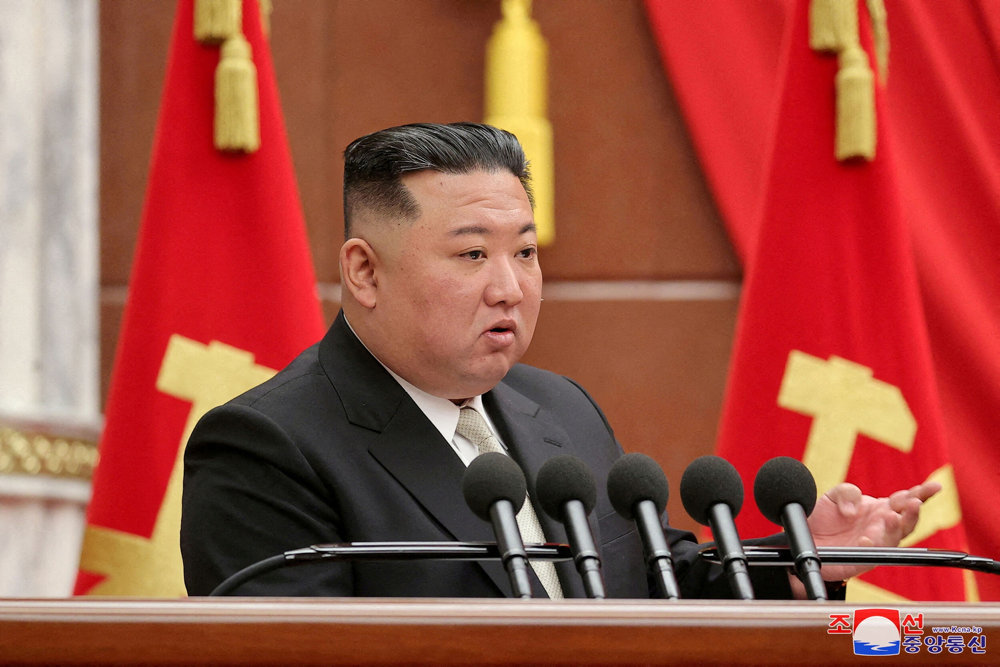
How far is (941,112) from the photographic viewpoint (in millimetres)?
3125

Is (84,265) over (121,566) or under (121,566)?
over

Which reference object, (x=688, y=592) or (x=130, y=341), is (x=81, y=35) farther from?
(x=688, y=592)

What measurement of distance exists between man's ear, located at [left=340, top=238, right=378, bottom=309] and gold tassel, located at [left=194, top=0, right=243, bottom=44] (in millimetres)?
1234

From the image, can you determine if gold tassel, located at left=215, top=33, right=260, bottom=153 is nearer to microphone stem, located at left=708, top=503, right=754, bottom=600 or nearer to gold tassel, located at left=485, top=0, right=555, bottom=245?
gold tassel, located at left=485, top=0, right=555, bottom=245

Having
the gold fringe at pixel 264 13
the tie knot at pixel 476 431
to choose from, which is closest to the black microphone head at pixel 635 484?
the tie knot at pixel 476 431

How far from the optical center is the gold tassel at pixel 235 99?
2.79 metres

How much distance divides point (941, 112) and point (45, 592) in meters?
2.62

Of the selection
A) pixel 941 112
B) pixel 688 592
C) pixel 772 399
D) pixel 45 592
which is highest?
pixel 941 112

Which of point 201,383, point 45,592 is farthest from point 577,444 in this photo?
point 45,592

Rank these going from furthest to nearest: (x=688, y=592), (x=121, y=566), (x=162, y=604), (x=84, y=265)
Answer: (x=84, y=265) → (x=121, y=566) → (x=688, y=592) → (x=162, y=604)

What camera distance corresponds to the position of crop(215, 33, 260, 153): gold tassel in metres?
2.79

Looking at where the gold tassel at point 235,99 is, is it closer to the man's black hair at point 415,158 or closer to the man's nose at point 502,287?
the man's black hair at point 415,158

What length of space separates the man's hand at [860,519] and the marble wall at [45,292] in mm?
1952
